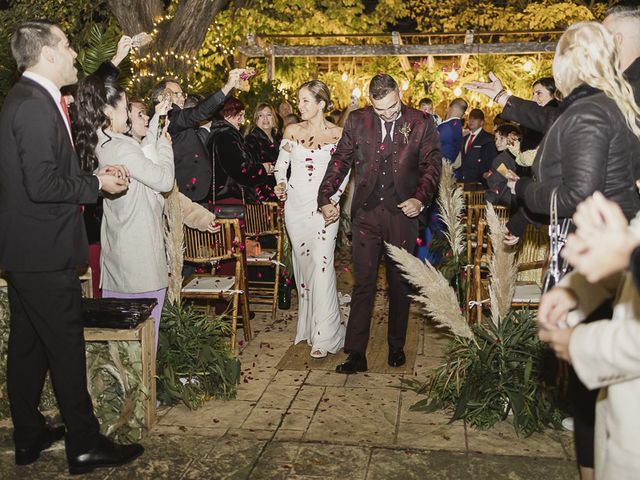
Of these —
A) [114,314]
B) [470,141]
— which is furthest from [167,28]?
[114,314]

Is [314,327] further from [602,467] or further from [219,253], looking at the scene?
[602,467]

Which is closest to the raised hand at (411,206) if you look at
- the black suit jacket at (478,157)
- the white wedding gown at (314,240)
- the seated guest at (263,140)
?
the white wedding gown at (314,240)

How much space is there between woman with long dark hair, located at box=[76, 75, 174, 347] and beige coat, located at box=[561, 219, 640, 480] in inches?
116

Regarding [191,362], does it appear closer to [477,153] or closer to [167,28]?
[477,153]

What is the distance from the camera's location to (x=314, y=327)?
5.84m

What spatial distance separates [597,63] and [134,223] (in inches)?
106

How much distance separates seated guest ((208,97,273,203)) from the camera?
6.50m

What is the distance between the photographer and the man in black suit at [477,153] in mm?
9586

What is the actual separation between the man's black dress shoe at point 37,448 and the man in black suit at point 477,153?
6.81 metres

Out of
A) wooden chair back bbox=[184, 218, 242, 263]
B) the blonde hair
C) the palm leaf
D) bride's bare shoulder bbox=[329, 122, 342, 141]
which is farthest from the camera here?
the palm leaf

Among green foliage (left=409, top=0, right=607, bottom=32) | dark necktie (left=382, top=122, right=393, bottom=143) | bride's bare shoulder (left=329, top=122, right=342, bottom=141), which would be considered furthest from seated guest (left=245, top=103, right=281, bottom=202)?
green foliage (left=409, top=0, right=607, bottom=32)

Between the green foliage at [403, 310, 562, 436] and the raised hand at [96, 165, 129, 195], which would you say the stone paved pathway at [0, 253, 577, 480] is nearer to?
the green foliage at [403, 310, 562, 436]

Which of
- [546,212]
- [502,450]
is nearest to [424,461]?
[502,450]

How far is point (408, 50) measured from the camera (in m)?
13.3
